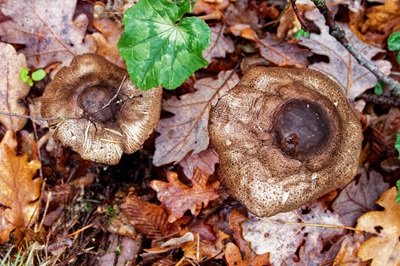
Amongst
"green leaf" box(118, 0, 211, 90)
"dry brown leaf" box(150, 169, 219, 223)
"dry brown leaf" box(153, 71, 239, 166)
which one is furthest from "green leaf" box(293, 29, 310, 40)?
"dry brown leaf" box(150, 169, 219, 223)

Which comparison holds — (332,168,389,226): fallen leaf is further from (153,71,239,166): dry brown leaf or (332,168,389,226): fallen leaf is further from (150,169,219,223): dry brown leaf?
(153,71,239,166): dry brown leaf

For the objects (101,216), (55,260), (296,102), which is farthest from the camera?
(101,216)

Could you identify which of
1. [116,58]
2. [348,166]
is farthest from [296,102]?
[116,58]

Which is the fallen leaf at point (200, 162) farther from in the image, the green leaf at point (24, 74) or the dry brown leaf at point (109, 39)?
the green leaf at point (24, 74)

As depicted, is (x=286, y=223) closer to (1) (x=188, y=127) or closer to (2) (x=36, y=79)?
(1) (x=188, y=127)

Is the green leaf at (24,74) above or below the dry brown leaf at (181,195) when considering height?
above

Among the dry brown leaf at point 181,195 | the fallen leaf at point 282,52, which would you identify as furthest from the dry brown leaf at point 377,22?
the dry brown leaf at point 181,195

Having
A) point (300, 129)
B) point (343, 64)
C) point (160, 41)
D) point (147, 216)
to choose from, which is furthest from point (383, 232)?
point (160, 41)
